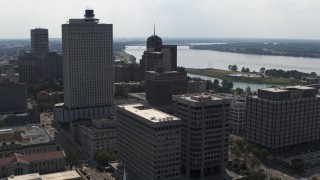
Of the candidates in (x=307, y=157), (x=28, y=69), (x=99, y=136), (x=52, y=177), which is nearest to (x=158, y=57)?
(x=99, y=136)

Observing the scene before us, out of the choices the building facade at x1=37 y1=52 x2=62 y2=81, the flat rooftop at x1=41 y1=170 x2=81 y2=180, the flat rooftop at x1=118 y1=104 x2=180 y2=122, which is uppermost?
the building facade at x1=37 y1=52 x2=62 y2=81

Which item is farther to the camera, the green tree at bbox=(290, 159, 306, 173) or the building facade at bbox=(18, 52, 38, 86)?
the building facade at bbox=(18, 52, 38, 86)

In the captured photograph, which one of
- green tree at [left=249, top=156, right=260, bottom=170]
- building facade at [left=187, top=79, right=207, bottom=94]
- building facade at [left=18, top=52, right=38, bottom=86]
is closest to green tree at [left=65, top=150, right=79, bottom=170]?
green tree at [left=249, top=156, right=260, bottom=170]

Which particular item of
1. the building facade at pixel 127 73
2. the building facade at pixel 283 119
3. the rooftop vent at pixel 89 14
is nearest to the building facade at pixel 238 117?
the building facade at pixel 283 119

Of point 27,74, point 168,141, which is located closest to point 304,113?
point 168,141

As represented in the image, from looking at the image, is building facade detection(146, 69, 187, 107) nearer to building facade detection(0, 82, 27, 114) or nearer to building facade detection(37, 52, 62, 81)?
building facade detection(0, 82, 27, 114)

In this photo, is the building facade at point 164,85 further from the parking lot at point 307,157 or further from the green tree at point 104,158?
the parking lot at point 307,157

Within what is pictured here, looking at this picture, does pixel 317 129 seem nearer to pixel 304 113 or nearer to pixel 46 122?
pixel 304 113
